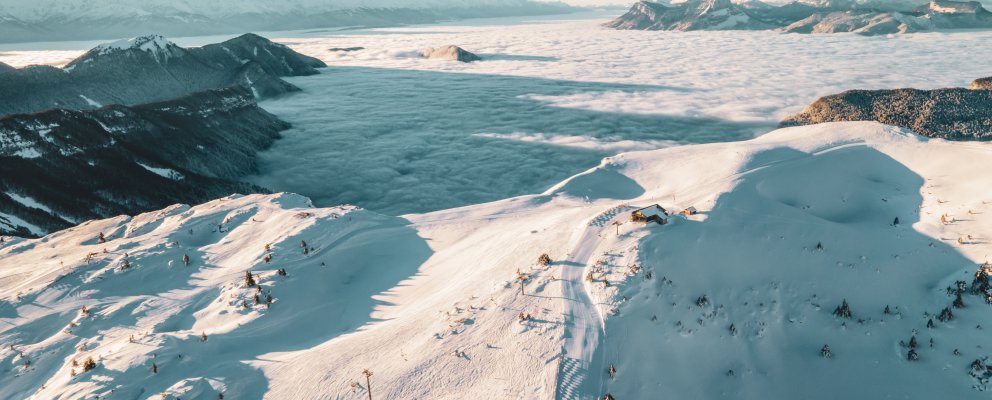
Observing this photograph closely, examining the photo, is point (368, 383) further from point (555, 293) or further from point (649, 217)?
point (649, 217)

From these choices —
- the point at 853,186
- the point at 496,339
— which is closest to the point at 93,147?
the point at 496,339

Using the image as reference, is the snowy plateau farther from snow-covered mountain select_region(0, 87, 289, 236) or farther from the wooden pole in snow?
snow-covered mountain select_region(0, 87, 289, 236)

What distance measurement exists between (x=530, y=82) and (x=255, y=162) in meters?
62.8

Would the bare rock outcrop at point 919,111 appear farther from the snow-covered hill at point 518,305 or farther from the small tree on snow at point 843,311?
the small tree on snow at point 843,311

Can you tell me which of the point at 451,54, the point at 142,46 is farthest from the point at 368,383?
the point at 451,54

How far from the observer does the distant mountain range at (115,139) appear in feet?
97.2

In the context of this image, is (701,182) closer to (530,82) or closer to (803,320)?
(803,320)

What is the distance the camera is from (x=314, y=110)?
7744 centimetres

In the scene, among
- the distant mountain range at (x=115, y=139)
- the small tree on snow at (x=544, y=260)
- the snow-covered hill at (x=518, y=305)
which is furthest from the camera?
the distant mountain range at (x=115, y=139)

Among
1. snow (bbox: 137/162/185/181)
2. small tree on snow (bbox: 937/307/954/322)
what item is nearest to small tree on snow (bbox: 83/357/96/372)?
small tree on snow (bbox: 937/307/954/322)

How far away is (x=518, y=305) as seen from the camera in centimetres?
1262

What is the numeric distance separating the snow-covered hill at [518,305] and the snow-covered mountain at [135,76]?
2426 inches

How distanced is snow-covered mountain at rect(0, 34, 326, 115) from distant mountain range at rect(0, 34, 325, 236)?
0.19 metres

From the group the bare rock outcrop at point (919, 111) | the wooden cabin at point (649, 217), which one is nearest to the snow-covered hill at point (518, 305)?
the wooden cabin at point (649, 217)
